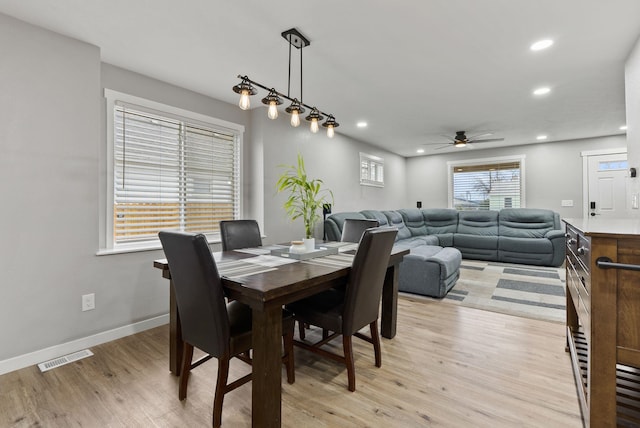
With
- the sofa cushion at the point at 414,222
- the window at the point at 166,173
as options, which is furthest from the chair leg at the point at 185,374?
the sofa cushion at the point at 414,222

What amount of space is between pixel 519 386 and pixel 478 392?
11.6 inches

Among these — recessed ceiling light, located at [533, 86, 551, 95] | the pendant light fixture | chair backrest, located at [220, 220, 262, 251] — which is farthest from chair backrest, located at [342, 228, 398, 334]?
recessed ceiling light, located at [533, 86, 551, 95]

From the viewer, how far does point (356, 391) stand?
1844 millimetres

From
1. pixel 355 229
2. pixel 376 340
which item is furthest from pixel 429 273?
pixel 376 340

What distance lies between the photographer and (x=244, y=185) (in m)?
3.97

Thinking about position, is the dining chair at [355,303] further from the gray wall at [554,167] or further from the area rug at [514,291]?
the gray wall at [554,167]

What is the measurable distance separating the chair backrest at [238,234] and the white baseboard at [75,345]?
3.55 ft

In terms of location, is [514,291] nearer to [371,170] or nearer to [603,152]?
[371,170]

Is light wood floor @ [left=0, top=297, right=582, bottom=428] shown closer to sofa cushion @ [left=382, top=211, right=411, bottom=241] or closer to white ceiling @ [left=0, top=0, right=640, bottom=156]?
white ceiling @ [left=0, top=0, right=640, bottom=156]

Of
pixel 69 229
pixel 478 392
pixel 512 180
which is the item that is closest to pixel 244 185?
pixel 69 229

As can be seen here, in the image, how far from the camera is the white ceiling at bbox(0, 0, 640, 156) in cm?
198

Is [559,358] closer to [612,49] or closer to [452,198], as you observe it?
[612,49]

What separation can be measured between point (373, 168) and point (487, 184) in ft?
9.27

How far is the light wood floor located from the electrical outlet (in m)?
0.34
